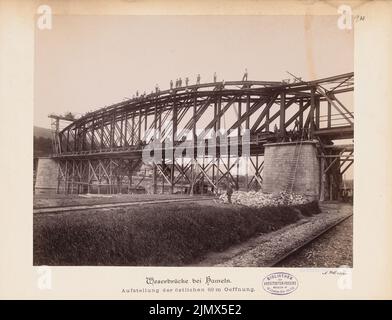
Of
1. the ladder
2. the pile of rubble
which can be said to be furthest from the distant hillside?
the ladder

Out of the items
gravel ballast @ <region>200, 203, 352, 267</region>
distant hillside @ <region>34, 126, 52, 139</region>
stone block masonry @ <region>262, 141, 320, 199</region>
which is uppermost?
distant hillside @ <region>34, 126, 52, 139</region>

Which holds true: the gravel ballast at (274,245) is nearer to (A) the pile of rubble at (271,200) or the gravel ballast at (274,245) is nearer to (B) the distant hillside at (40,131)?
(A) the pile of rubble at (271,200)

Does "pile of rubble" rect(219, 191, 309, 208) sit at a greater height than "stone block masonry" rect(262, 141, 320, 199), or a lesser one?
lesser

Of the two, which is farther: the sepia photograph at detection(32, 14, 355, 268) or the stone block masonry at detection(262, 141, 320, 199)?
the stone block masonry at detection(262, 141, 320, 199)

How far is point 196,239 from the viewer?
19.1 feet

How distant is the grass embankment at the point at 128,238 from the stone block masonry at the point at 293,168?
2.75m

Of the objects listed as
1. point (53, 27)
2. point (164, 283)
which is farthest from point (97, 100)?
point (164, 283)

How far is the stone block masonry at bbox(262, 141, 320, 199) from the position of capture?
8555mm

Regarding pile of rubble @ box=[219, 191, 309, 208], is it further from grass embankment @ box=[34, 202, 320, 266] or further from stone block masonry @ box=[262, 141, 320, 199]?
grass embankment @ box=[34, 202, 320, 266]

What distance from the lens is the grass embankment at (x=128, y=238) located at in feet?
16.9

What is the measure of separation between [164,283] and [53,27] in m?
4.65

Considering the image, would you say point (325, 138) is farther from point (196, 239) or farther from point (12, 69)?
point (12, 69)

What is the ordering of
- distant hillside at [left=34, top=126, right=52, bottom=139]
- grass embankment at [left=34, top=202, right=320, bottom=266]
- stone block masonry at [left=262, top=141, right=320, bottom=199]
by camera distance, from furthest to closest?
stone block masonry at [left=262, top=141, right=320, bottom=199]
distant hillside at [left=34, top=126, right=52, bottom=139]
grass embankment at [left=34, top=202, right=320, bottom=266]

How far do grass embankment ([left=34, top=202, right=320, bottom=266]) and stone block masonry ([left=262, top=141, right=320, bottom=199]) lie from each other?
2.75 m
